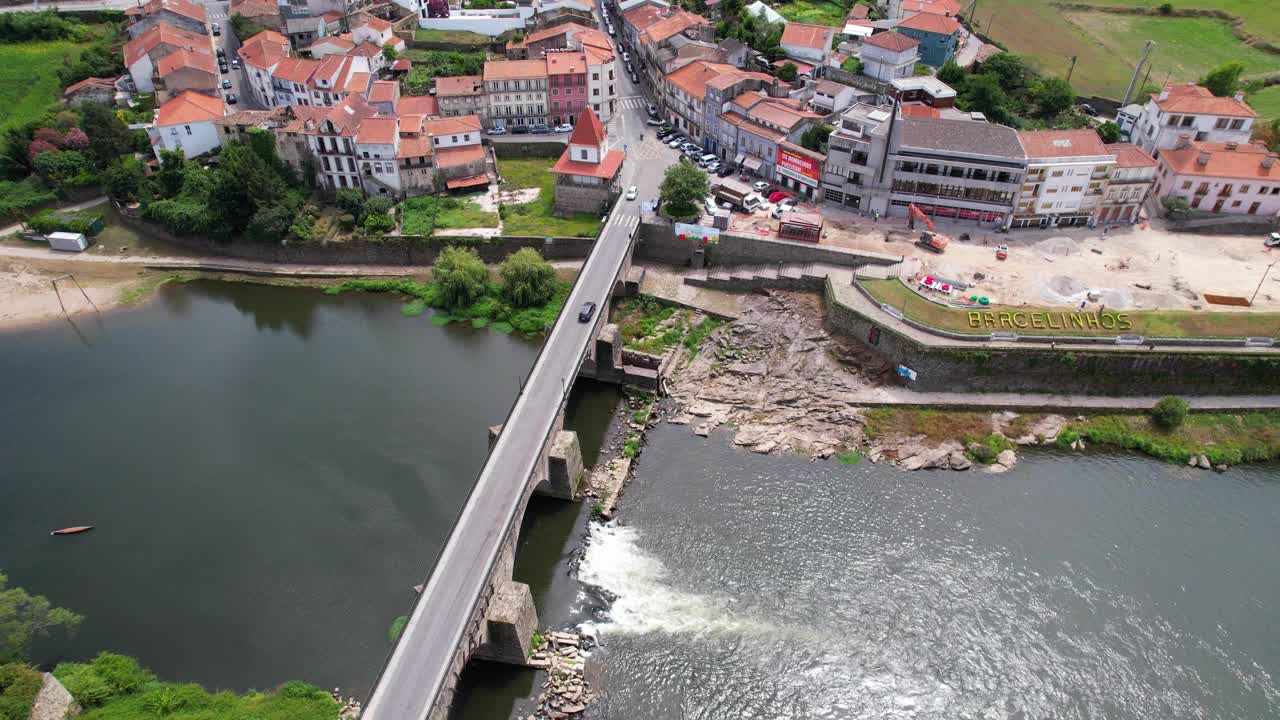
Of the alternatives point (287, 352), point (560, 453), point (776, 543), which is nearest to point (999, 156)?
point (776, 543)

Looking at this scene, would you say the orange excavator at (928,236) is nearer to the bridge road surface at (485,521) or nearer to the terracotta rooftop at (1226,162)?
the terracotta rooftop at (1226,162)

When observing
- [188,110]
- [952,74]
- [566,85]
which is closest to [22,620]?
[188,110]

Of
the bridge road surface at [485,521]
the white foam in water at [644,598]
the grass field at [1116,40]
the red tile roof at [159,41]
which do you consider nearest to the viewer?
the bridge road surface at [485,521]

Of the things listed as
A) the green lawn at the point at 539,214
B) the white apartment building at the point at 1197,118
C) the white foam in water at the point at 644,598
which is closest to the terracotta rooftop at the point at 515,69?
the green lawn at the point at 539,214

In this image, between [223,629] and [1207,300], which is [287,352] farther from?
[1207,300]

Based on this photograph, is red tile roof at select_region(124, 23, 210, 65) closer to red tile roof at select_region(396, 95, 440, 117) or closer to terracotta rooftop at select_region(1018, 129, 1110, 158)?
red tile roof at select_region(396, 95, 440, 117)

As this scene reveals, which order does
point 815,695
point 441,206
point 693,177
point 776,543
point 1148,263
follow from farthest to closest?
1. point 441,206
2. point 693,177
3. point 1148,263
4. point 776,543
5. point 815,695

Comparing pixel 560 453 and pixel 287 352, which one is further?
pixel 287 352
